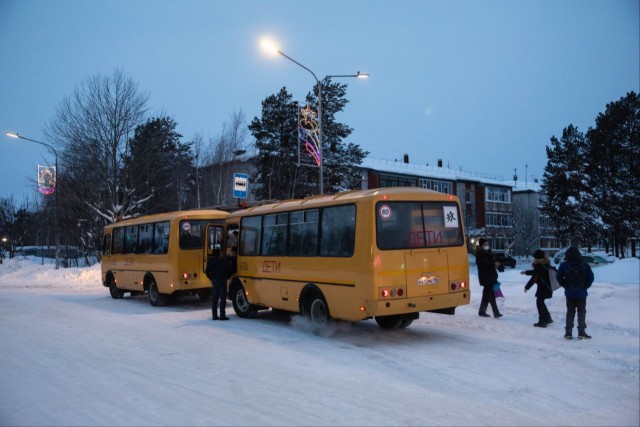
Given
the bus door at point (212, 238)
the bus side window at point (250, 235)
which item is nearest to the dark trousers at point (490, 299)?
the bus side window at point (250, 235)

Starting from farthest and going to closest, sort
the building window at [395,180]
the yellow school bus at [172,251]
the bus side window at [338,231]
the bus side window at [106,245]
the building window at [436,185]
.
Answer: the building window at [436,185] < the building window at [395,180] < the bus side window at [106,245] < the yellow school bus at [172,251] < the bus side window at [338,231]

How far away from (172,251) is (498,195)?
69.6 metres

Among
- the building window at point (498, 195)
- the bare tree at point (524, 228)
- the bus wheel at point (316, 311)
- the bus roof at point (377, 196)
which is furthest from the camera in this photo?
the building window at point (498, 195)

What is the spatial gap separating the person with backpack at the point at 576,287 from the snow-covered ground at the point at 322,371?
411 millimetres

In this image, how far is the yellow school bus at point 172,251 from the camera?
15.5m

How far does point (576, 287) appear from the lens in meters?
10.1

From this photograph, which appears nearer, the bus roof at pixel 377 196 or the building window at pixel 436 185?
the bus roof at pixel 377 196

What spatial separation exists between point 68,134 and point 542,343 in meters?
33.1

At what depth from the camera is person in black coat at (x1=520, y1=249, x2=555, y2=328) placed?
37.2 feet

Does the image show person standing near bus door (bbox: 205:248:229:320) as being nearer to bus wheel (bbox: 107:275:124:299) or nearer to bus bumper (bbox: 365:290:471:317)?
bus bumper (bbox: 365:290:471:317)

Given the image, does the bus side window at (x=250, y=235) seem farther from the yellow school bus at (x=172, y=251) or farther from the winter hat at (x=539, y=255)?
the winter hat at (x=539, y=255)

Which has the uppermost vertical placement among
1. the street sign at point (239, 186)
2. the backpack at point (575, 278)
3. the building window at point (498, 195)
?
the building window at point (498, 195)

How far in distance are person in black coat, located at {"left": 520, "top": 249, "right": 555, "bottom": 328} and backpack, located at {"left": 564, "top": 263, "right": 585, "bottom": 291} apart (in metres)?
1.26

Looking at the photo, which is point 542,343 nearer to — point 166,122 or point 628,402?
point 628,402
